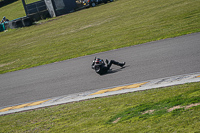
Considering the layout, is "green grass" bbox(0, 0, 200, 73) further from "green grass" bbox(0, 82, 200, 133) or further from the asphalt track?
"green grass" bbox(0, 82, 200, 133)

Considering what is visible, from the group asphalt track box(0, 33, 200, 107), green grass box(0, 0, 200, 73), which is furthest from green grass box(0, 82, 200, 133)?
green grass box(0, 0, 200, 73)

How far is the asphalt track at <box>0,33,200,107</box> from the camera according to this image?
9648mm

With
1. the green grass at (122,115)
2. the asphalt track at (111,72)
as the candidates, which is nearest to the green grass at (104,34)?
the asphalt track at (111,72)

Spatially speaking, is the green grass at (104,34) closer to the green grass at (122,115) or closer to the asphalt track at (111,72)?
the asphalt track at (111,72)

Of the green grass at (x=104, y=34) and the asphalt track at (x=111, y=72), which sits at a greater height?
the green grass at (x=104, y=34)

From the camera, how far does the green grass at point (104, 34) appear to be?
16344 millimetres

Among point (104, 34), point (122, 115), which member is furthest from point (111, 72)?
point (104, 34)

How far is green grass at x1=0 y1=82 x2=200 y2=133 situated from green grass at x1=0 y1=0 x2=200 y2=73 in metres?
7.67

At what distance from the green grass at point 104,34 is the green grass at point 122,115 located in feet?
25.2

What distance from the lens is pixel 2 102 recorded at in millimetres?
11117

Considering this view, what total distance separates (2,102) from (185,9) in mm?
14799

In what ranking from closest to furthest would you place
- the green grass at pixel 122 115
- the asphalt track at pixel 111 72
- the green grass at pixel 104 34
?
the green grass at pixel 122 115 < the asphalt track at pixel 111 72 < the green grass at pixel 104 34

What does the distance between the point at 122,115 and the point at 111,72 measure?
483 centimetres

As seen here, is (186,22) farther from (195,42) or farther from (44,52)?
(44,52)
